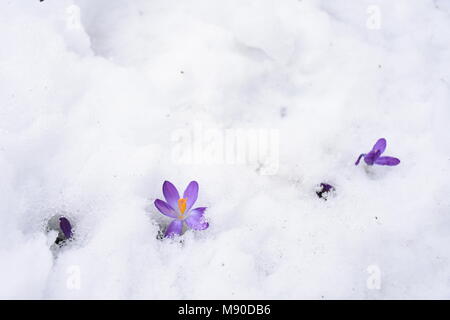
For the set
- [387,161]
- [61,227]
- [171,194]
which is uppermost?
[387,161]

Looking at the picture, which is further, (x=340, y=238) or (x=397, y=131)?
(x=397, y=131)

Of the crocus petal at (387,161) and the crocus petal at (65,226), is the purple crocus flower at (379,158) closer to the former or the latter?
the crocus petal at (387,161)

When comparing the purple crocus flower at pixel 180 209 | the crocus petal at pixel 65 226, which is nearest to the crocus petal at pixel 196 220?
the purple crocus flower at pixel 180 209

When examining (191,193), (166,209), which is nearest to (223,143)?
(191,193)

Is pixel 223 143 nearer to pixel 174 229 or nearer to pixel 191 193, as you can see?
pixel 191 193

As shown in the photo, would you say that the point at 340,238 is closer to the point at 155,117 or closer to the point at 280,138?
the point at 280,138

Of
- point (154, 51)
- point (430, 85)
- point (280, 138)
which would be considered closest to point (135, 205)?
point (280, 138)
